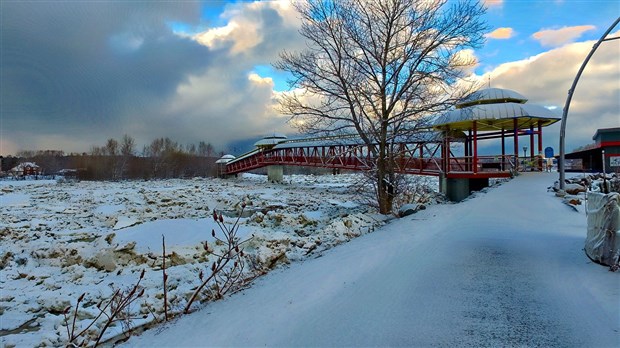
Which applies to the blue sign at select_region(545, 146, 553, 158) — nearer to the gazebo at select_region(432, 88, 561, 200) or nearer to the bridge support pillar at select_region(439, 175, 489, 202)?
the gazebo at select_region(432, 88, 561, 200)

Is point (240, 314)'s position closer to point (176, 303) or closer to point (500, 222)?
point (176, 303)

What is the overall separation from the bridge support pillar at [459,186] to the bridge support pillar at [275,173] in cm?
3075

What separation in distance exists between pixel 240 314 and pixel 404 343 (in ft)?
6.68

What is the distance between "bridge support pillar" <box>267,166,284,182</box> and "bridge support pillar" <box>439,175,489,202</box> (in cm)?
3075

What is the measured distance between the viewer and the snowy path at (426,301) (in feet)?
12.6

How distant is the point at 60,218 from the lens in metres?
16.3

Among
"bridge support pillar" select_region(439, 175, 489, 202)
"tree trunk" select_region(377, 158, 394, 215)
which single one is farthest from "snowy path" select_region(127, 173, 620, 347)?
"bridge support pillar" select_region(439, 175, 489, 202)

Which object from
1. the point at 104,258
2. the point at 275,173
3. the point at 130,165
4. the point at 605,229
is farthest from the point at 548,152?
the point at 130,165

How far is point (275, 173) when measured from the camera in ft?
169

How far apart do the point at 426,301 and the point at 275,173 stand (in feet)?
156

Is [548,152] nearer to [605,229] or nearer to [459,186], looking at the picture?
[459,186]

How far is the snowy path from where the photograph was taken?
3.83 meters

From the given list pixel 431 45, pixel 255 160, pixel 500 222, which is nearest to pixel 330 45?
pixel 431 45

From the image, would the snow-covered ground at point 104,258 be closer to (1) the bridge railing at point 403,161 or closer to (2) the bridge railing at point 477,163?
(1) the bridge railing at point 403,161
